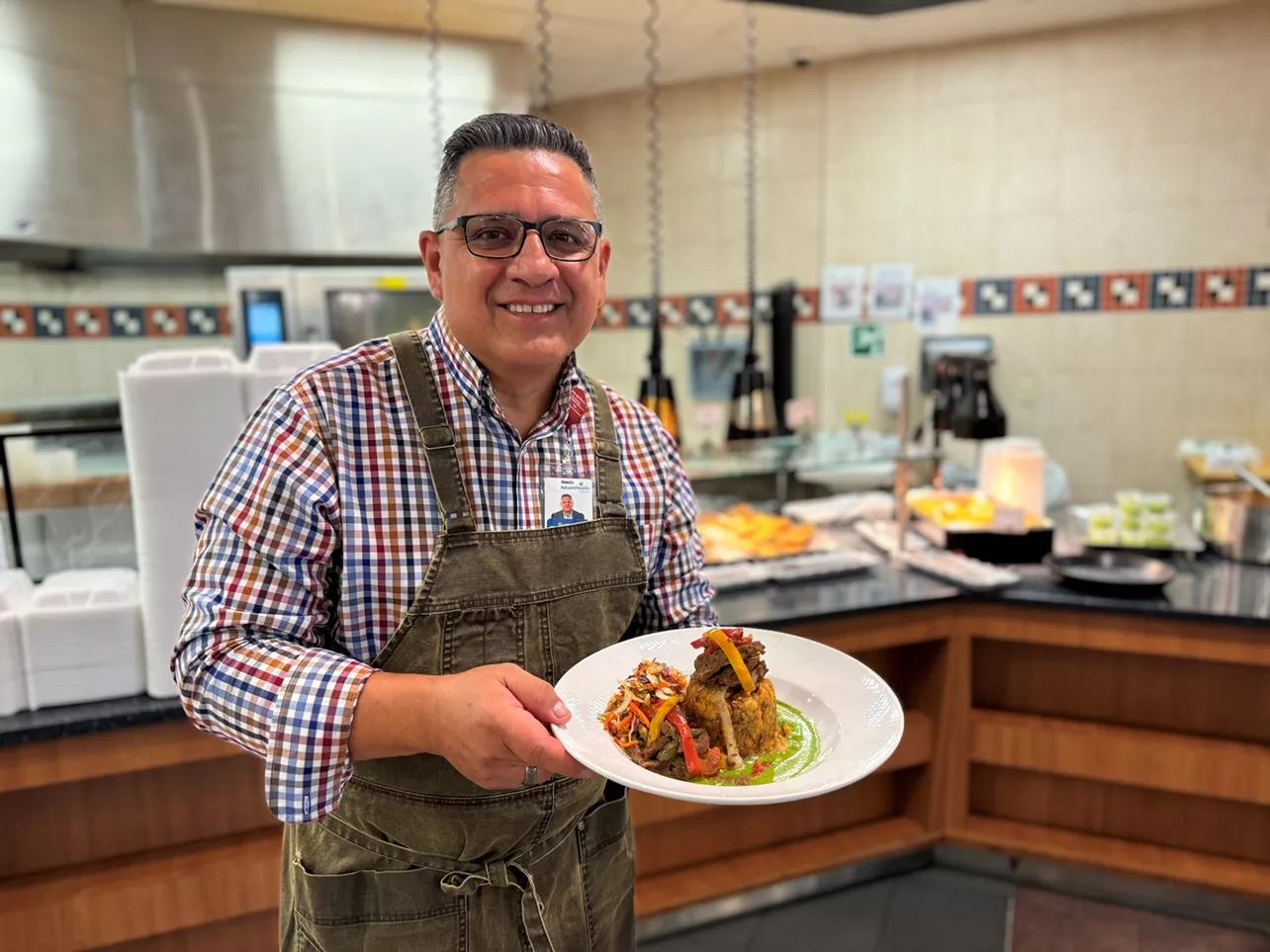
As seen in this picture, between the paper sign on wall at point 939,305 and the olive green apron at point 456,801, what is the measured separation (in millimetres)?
4376

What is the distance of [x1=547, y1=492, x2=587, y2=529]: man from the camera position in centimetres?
144

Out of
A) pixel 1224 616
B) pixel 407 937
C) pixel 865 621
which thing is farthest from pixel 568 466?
pixel 1224 616

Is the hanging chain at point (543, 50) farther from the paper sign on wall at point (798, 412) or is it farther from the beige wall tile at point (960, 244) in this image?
the beige wall tile at point (960, 244)

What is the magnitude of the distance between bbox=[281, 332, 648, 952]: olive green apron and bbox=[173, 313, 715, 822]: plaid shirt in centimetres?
4

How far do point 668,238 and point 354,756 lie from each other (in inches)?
201

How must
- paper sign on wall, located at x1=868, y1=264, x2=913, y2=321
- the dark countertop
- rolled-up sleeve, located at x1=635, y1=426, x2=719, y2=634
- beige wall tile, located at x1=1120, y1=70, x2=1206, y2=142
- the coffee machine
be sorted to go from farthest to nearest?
1. paper sign on wall, located at x1=868, y1=264, x2=913, y2=321
2. beige wall tile, located at x1=1120, y1=70, x2=1206, y2=142
3. the coffee machine
4. the dark countertop
5. rolled-up sleeve, located at x1=635, y1=426, x2=719, y2=634

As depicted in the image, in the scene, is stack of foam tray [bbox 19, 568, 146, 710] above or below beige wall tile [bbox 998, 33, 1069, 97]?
below

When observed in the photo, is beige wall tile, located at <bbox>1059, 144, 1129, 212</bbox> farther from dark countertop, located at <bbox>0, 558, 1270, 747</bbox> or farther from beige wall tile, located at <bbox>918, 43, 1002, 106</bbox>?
dark countertop, located at <bbox>0, 558, 1270, 747</bbox>

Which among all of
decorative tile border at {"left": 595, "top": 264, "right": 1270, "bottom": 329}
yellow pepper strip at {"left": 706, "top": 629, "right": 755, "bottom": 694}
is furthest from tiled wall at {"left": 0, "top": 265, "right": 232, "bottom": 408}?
yellow pepper strip at {"left": 706, "top": 629, "right": 755, "bottom": 694}

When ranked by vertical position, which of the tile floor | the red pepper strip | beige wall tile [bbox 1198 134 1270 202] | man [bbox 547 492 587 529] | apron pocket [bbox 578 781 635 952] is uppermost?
beige wall tile [bbox 1198 134 1270 202]

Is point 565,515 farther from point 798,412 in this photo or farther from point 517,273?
point 798,412

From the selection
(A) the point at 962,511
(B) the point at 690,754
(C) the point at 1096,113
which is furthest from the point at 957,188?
(B) the point at 690,754

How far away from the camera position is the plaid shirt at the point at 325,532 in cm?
112

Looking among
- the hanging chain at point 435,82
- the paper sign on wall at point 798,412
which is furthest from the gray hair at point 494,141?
the hanging chain at point 435,82
